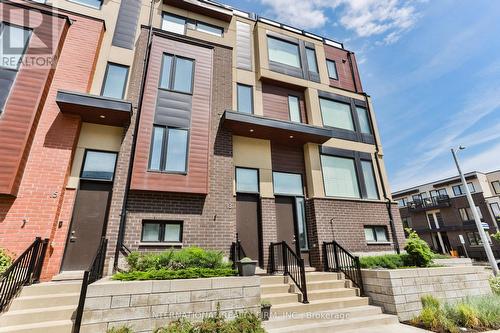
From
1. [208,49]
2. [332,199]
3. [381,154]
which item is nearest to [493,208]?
[381,154]

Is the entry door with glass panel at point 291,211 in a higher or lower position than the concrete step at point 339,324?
higher

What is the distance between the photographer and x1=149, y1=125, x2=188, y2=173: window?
7.68m

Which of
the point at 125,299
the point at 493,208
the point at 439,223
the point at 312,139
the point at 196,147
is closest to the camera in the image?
the point at 125,299

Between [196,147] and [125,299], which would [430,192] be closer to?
[196,147]

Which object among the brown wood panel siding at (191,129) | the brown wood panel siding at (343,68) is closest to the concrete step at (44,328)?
Result: the brown wood panel siding at (191,129)

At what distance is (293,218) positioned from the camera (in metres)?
9.31

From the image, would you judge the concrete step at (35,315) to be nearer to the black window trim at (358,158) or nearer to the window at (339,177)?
the window at (339,177)

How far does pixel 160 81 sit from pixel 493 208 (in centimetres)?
3671

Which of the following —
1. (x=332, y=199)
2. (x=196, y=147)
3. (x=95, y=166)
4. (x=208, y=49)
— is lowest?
(x=332, y=199)

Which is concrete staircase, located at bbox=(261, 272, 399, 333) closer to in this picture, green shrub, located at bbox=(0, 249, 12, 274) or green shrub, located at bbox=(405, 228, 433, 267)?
green shrub, located at bbox=(405, 228, 433, 267)

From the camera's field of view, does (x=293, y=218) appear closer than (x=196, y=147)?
No

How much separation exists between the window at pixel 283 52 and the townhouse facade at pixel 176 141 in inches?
2.6

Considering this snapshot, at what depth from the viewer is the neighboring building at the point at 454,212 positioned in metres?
26.4

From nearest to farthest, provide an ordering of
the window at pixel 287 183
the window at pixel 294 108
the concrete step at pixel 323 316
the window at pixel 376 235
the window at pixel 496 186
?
the concrete step at pixel 323 316 → the window at pixel 287 183 → the window at pixel 376 235 → the window at pixel 294 108 → the window at pixel 496 186
